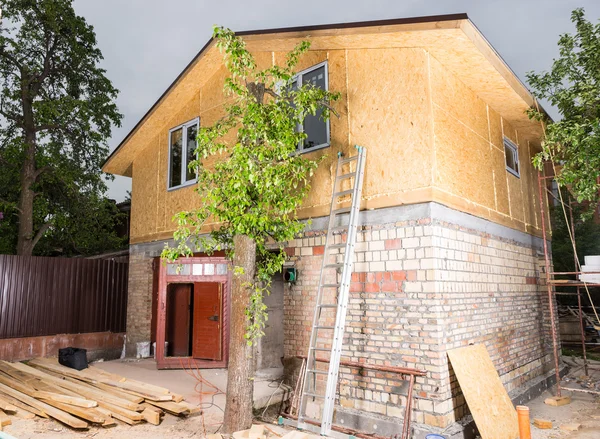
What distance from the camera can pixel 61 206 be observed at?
1681 cm

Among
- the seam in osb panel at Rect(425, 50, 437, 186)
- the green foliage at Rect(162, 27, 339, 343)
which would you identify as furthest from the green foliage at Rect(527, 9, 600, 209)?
the green foliage at Rect(162, 27, 339, 343)

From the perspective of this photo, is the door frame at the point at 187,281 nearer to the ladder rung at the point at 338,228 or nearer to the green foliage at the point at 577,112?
the ladder rung at the point at 338,228

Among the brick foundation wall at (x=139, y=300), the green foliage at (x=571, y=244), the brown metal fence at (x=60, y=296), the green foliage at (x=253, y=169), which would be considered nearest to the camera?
the green foliage at (x=253, y=169)

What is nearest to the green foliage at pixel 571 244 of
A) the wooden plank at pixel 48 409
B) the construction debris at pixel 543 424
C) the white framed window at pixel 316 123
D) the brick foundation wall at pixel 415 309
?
the brick foundation wall at pixel 415 309

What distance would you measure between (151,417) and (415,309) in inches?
166

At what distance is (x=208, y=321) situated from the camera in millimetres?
9750

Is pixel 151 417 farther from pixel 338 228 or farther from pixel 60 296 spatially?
pixel 60 296

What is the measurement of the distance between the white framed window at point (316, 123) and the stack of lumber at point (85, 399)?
4883 millimetres

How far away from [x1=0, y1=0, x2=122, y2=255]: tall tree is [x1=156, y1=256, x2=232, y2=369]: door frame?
8.27 metres

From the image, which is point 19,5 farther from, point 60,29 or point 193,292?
point 193,292

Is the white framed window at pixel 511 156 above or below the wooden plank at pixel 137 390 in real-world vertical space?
above

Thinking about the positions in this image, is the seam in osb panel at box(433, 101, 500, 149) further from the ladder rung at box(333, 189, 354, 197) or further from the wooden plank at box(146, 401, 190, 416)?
the wooden plank at box(146, 401, 190, 416)

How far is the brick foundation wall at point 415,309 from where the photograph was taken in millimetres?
6141

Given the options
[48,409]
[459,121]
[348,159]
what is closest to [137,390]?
[48,409]
